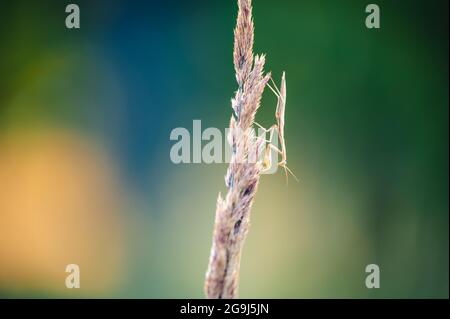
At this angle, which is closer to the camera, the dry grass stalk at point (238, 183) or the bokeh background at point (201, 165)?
the dry grass stalk at point (238, 183)

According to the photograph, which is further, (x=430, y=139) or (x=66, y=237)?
(x=430, y=139)

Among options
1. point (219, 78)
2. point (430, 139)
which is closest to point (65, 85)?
point (219, 78)

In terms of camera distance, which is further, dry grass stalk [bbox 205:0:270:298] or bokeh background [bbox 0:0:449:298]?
bokeh background [bbox 0:0:449:298]

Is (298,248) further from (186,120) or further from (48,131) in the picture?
(48,131)
